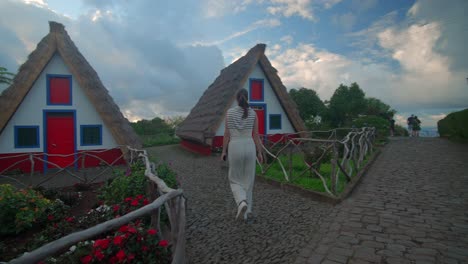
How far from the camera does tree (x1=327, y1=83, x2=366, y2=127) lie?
71.3 feet

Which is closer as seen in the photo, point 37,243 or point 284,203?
point 37,243

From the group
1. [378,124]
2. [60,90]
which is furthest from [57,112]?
[378,124]

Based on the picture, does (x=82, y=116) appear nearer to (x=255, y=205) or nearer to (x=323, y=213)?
(x=255, y=205)

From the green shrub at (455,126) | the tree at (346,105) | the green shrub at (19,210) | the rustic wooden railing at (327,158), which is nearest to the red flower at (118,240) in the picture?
the green shrub at (19,210)

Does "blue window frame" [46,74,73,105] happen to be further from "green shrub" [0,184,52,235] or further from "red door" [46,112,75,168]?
"green shrub" [0,184,52,235]

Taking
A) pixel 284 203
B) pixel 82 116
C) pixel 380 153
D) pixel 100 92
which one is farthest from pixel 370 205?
pixel 82 116

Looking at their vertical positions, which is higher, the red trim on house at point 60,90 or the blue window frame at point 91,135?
the red trim on house at point 60,90

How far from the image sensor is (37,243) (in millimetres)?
3367

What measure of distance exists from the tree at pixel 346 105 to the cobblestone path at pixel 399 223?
15310mm

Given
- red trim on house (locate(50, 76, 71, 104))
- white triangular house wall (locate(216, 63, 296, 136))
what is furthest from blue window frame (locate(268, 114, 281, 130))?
red trim on house (locate(50, 76, 71, 104))

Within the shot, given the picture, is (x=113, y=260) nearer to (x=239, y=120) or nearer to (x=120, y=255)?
(x=120, y=255)

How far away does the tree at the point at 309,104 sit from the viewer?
865 inches

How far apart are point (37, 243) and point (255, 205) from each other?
3.45 m

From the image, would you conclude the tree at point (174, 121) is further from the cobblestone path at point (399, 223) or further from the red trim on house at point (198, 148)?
the cobblestone path at point (399, 223)
